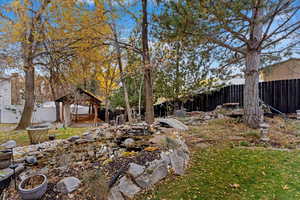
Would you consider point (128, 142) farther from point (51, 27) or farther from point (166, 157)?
point (51, 27)

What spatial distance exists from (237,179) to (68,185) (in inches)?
86.0

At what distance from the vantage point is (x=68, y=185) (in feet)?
6.17

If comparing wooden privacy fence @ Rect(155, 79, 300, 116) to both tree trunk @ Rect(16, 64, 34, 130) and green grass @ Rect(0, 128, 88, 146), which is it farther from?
tree trunk @ Rect(16, 64, 34, 130)

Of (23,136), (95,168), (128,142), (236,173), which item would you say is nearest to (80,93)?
(23,136)

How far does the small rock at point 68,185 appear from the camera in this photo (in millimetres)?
1849

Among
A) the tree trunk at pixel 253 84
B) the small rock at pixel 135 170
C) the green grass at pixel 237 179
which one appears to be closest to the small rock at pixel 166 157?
the green grass at pixel 237 179

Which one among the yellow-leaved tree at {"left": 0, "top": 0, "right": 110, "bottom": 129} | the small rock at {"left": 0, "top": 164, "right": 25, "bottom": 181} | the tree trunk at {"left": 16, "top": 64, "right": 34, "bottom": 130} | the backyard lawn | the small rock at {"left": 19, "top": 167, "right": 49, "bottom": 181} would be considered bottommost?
the backyard lawn

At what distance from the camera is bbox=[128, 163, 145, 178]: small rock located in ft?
6.77

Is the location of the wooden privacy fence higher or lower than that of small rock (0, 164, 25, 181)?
higher

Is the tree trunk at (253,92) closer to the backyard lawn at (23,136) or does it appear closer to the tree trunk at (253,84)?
the tree trunk at (253,84)

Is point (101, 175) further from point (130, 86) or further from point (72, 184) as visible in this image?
point (130, 86)

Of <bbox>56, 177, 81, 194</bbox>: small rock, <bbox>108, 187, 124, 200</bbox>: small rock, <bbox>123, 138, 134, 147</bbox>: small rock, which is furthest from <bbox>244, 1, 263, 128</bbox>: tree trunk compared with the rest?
<bbox>56, 177, 81, 194</bbox>: small rock

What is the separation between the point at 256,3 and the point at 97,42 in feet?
13.7

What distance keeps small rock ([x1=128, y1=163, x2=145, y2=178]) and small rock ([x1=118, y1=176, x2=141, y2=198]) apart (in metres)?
0.09
